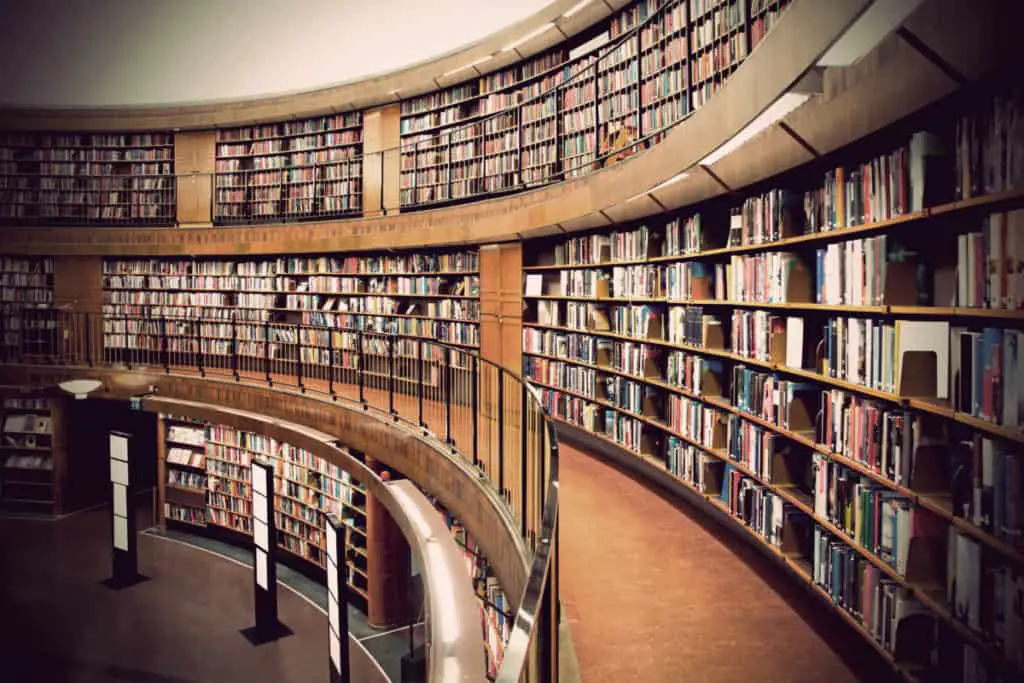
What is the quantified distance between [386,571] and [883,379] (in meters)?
6.27

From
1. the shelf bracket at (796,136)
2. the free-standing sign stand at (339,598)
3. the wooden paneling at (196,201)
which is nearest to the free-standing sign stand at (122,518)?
the wooden paneling at (196,201)

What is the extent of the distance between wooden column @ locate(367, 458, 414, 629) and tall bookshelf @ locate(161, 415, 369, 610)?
45cm

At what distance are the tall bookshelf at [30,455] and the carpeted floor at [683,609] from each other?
381 inches

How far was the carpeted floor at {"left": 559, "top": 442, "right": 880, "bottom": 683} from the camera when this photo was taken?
90.3 inches

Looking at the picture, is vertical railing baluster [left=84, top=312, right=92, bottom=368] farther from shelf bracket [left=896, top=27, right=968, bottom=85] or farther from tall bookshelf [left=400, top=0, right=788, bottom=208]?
shelf bracket [left=896, top=27, right=968, bottom=85]

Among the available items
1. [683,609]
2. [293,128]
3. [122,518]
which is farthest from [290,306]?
[683,609]

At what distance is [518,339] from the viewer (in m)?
6.36

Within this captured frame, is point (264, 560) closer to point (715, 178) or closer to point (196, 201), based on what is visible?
point (196, 201)


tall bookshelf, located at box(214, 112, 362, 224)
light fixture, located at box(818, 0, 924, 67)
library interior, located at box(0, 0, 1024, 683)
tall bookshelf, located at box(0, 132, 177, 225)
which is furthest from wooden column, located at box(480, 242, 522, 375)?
tall bookshelf, located at box(0, 132, 177, 225)

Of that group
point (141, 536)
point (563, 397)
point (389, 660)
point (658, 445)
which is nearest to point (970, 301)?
point (658, 445)

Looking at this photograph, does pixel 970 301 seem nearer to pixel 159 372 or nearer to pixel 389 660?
pixel 389 660

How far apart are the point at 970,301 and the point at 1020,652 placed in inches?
32.8

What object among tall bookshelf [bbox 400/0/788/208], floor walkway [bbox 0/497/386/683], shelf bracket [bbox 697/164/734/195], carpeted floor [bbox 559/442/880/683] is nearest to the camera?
carpeted floor [bbox 559/442/880/683]

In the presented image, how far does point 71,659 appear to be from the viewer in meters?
6.79
